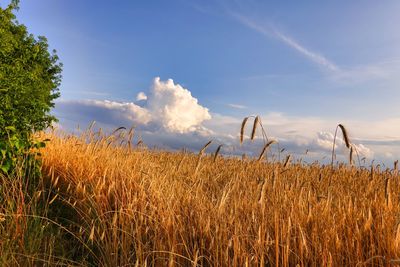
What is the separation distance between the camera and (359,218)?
4.32 meters

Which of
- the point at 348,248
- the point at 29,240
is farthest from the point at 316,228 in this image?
the point at 29,240

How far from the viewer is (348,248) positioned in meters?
3.70

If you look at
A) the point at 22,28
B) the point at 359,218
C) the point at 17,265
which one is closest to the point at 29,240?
the point at 17,265

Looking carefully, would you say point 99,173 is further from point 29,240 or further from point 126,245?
point 126,245

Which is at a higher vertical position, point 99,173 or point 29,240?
point 99,173

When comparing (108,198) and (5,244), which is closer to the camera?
(5,244)

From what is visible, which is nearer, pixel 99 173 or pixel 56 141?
pixel 99 173

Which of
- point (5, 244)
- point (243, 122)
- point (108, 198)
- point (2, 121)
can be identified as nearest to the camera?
point (243, 122)

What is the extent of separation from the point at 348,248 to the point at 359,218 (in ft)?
2.39

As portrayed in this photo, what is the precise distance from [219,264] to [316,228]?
981mm

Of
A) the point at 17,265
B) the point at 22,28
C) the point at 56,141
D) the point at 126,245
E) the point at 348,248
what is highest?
the point at 22,28

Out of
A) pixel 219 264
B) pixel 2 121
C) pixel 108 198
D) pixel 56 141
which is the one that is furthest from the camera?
pixel 56 141

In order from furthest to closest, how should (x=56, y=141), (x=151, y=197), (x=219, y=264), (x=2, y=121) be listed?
(x=56, y=141) → (x=2, y=121) → (x=151, y=197) → (x=219, y=264)

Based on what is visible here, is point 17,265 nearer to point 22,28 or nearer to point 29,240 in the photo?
point 29,240
